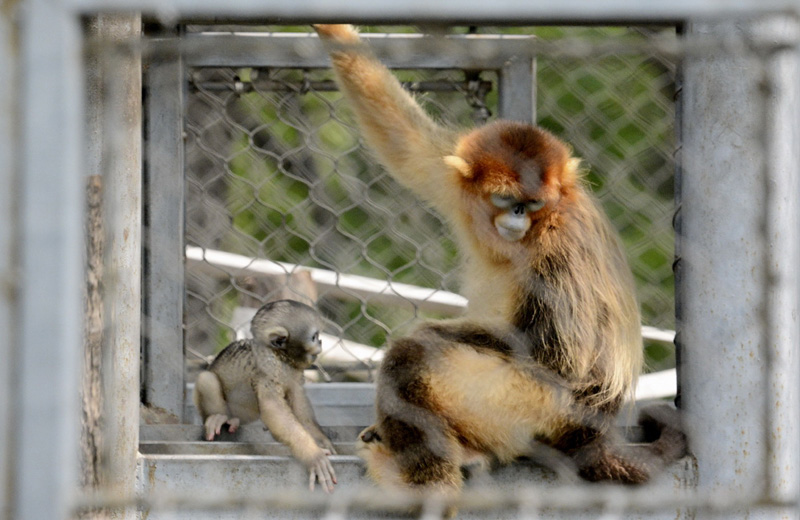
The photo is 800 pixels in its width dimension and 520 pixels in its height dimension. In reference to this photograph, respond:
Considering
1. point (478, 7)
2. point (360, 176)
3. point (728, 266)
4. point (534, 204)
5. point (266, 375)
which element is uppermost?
point (360, 176)

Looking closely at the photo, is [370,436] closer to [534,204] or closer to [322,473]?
[322,473]

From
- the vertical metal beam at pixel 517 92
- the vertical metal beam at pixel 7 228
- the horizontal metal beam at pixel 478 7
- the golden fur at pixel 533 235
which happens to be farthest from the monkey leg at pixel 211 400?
the horizontal metal beam at pixel 478 7

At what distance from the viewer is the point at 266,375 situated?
176 centimetres

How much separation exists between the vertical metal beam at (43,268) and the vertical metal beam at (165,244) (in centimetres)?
98

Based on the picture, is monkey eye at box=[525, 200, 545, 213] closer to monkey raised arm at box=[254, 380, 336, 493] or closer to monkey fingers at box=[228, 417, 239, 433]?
monkey raised arm at box=[254, 380, 336, 493]

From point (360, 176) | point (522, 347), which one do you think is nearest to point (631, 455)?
point (522, 347)

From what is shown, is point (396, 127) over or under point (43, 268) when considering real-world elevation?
over

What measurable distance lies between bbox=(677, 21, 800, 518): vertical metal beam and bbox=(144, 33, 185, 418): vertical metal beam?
0.95 meters

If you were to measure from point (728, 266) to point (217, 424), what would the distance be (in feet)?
3.17

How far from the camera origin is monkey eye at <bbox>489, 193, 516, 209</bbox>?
5.10ft

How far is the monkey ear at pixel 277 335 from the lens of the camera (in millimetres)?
1829

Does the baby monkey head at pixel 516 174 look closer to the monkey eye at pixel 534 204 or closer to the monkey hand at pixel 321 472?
the monkey eye at pixel 534 204

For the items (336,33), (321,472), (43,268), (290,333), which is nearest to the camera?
(43,268)

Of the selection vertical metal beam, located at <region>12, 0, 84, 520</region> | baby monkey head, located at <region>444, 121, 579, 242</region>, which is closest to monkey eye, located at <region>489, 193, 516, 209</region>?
baby monkey head, located at <region>444, 121, 579, 242</region>
